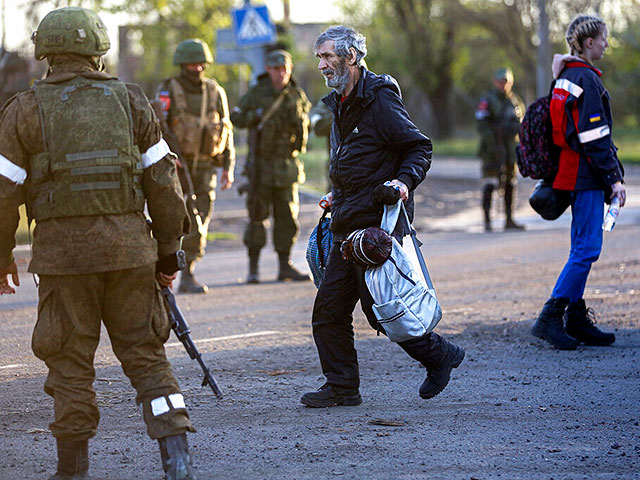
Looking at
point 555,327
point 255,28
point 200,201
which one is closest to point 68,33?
point 555,327

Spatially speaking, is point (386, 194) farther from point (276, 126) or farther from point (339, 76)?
point (276, 126)

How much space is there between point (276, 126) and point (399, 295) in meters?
5.73

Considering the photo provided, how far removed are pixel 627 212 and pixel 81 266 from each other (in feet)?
49.3

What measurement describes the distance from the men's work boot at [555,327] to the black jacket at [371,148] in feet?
7.12

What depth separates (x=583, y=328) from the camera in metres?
7.68

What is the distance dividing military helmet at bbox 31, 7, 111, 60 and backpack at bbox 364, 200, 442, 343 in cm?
183

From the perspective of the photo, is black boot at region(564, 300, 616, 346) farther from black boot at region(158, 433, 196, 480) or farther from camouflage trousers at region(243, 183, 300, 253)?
camouflage trousers at region(243, 183, 300, 253)

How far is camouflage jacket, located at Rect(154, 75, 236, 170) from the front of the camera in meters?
10.2

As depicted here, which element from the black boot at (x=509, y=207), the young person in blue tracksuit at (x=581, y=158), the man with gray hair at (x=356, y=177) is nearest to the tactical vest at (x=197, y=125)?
the young person in blue tracksuit at (x=581, y=158)

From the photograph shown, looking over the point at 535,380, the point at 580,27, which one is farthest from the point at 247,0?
the point at 535,380

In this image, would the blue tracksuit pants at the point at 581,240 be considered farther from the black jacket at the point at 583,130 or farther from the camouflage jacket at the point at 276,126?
the camouflage jacket at the point at 276,126

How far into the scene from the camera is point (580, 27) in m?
7.42

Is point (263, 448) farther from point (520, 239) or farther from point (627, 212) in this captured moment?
point (627, 212)

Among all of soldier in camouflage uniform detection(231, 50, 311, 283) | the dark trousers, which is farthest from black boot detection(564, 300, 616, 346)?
soldier in camouflage uniform detection(231, 50, 311, 283)
